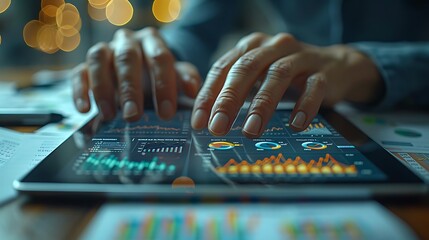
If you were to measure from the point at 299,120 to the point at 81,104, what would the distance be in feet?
0.98

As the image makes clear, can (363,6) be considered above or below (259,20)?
above

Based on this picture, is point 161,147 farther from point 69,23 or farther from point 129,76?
point 69,23

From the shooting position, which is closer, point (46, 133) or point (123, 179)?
point (123, 179)

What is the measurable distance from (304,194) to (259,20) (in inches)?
72.8

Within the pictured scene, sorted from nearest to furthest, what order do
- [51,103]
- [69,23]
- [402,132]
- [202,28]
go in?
[402,132], [51,103], [202,28], [69,23]

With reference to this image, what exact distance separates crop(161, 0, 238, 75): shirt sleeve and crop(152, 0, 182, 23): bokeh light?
119 centimetres

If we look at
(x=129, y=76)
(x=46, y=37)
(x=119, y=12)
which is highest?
(x=129, y=76)

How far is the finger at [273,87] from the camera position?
403mm

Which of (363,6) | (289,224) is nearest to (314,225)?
(289,224)

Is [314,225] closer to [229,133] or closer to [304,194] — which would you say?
[304,194]

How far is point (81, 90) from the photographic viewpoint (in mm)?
564

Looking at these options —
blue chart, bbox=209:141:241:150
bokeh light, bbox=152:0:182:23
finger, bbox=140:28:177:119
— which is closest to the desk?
blue chart, bbox=209:141:241:150

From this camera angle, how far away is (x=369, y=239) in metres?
0.23

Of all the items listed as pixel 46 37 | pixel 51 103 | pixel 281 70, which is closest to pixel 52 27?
pixel 46 37
